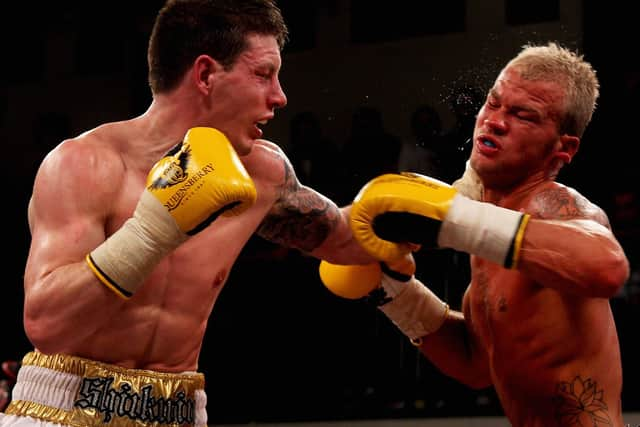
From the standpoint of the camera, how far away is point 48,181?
1.98m

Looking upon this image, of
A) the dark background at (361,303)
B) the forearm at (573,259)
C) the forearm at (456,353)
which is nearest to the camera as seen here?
the forearm at (573,259)

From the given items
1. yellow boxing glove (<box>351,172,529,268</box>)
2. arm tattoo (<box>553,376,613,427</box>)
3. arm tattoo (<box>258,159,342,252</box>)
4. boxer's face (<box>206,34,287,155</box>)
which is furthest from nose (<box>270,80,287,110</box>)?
arm tattoo (<box>553,376,613,427</box>)

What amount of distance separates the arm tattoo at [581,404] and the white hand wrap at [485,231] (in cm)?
35

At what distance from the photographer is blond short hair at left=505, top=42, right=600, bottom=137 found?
2129mm

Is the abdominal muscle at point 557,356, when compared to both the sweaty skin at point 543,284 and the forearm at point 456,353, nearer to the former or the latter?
the sweaty skin at point 543,284

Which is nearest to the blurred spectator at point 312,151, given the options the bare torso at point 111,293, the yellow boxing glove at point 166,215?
the bare torso at point 111,293

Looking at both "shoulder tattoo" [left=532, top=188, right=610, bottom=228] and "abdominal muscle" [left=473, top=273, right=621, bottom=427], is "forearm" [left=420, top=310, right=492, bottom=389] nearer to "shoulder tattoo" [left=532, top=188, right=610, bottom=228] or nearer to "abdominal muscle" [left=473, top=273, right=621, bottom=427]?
"abdominal muscle" [left=473, top=273, right=621, bottom=427]

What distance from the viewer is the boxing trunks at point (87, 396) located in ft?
6.41

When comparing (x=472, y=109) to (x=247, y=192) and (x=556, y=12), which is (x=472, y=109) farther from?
(x=556, y=12)

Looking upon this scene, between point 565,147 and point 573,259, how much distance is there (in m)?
0.48

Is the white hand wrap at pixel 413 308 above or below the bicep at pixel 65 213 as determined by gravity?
below

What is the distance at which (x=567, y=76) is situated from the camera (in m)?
2.13

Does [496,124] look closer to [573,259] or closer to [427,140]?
[573,259]

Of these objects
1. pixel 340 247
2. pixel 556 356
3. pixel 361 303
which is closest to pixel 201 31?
pixel 340 247
